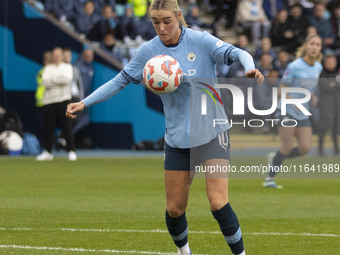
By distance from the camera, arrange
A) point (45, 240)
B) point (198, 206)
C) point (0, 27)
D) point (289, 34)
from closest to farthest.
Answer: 1. point (45, 240)
2. point (198, 206)
3. point (0, 27)
4. point (289, 34)

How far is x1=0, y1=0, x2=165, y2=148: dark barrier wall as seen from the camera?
→ 24625 mm

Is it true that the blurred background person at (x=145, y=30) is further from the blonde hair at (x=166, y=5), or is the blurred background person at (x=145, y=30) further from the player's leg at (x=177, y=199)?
the blonde hair at (x=166, y=5)

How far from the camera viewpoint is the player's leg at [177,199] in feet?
24.1

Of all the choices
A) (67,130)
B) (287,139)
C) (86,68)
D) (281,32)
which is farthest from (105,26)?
(287,139)

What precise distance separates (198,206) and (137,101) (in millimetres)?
12384

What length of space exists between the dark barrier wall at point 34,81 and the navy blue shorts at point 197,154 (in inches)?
678

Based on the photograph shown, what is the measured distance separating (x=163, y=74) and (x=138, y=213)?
460 centimetres

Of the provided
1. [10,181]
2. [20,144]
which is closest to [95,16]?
[20,144]

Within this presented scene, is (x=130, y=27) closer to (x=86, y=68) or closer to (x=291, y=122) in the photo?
(x=86, y=68)

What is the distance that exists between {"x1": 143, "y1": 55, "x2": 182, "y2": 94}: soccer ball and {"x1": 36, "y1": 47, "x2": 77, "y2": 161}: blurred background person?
13528 mm

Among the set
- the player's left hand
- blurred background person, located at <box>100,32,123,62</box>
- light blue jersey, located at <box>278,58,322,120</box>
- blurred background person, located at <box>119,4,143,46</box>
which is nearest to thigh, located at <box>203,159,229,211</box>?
the player's left hand

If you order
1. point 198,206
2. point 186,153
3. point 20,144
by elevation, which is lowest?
point 20,144

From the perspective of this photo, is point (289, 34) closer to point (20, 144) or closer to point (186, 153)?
point (20, 144)

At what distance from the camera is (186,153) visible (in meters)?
7.36
